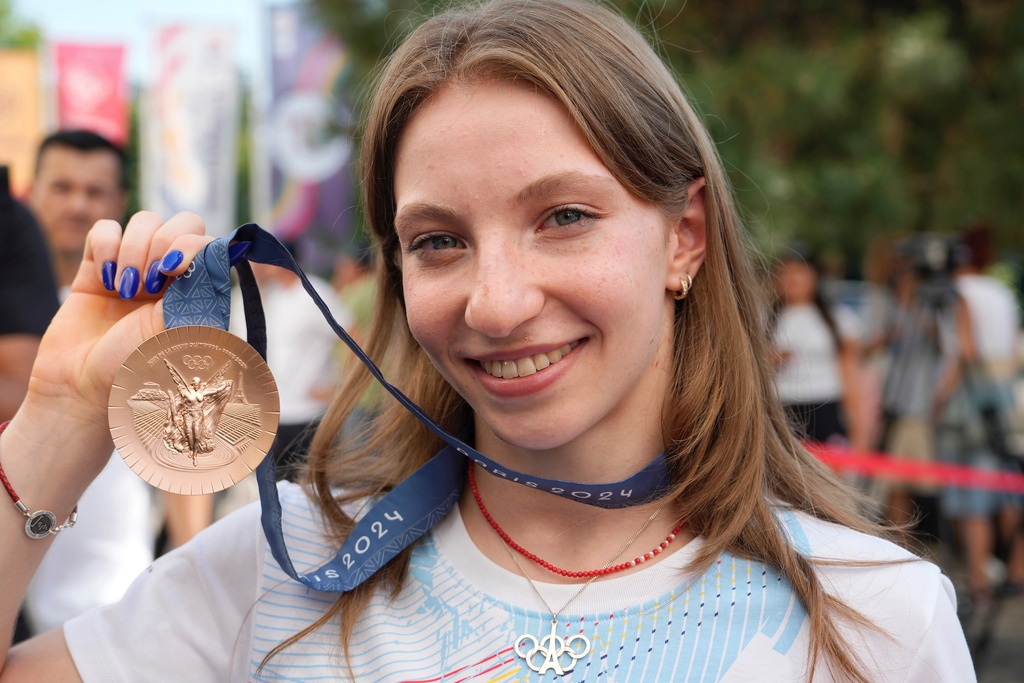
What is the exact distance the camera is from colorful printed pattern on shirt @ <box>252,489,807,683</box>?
1562 millimetres

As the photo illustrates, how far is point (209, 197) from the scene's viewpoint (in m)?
12.9

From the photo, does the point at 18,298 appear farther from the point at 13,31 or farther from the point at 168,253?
the point at 13,31

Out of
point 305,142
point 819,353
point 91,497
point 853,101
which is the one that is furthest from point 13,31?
point 91,497

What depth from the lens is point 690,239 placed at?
5.99ft

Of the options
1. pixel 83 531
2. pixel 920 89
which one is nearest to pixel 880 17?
pixel 920 89

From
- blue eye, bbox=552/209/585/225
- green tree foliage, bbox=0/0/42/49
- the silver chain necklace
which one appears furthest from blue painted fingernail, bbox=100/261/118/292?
green tree foliage, bbox=0/0/42/49

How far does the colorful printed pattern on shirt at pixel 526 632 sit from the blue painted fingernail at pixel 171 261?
1.75 feet

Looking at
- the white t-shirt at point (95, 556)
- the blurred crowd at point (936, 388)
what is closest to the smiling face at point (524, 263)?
the white t-shirt at point (95, 556)

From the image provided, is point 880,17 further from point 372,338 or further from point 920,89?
point 372,338

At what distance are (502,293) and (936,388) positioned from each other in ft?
17.8

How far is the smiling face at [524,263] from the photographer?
154cm

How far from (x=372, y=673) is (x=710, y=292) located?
2.78 feet

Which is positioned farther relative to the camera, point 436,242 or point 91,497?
point 91,497

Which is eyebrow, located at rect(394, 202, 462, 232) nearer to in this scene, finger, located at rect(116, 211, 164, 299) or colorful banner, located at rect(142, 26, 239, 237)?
finger, located at rect(116, 211, 164, 299)
